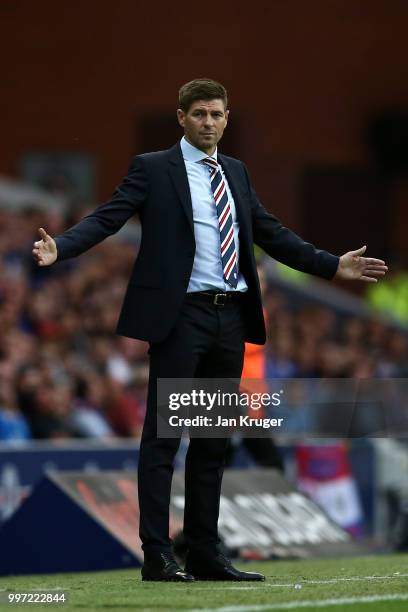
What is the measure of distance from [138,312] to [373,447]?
8155 millimetres

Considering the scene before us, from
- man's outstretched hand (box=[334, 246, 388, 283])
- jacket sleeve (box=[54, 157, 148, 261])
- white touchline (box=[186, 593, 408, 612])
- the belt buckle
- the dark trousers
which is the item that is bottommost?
white touchline (box=[186, 593, 408, 612])

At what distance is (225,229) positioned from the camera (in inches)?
271

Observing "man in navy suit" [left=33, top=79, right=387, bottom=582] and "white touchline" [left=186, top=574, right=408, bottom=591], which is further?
"man in navy suit" [left=33, top=79, right=387, bottom=582]

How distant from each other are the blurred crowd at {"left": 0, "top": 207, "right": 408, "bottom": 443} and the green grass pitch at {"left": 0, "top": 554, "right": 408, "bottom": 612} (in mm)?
5495

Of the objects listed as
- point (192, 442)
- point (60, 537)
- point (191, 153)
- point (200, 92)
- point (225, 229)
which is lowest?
point (60, 537)

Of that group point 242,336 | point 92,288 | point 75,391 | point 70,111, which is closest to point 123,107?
point 70,111

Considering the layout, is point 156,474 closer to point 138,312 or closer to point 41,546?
point 138,312

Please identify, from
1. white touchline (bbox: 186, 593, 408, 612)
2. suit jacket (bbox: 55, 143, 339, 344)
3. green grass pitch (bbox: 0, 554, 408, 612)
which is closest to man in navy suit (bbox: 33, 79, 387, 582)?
suit jacket (bbox: 55, 143, 339, 344)

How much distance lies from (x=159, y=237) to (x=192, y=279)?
22cm

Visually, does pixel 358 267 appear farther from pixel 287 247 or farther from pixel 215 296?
pixel 215 296

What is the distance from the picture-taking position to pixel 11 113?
23203mm

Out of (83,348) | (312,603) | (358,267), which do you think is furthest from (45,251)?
(83,348)

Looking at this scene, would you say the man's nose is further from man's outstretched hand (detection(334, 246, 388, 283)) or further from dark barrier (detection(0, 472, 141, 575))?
dark barrier (detection(0, 472, 141, 575))

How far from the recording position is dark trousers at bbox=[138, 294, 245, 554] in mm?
6738
